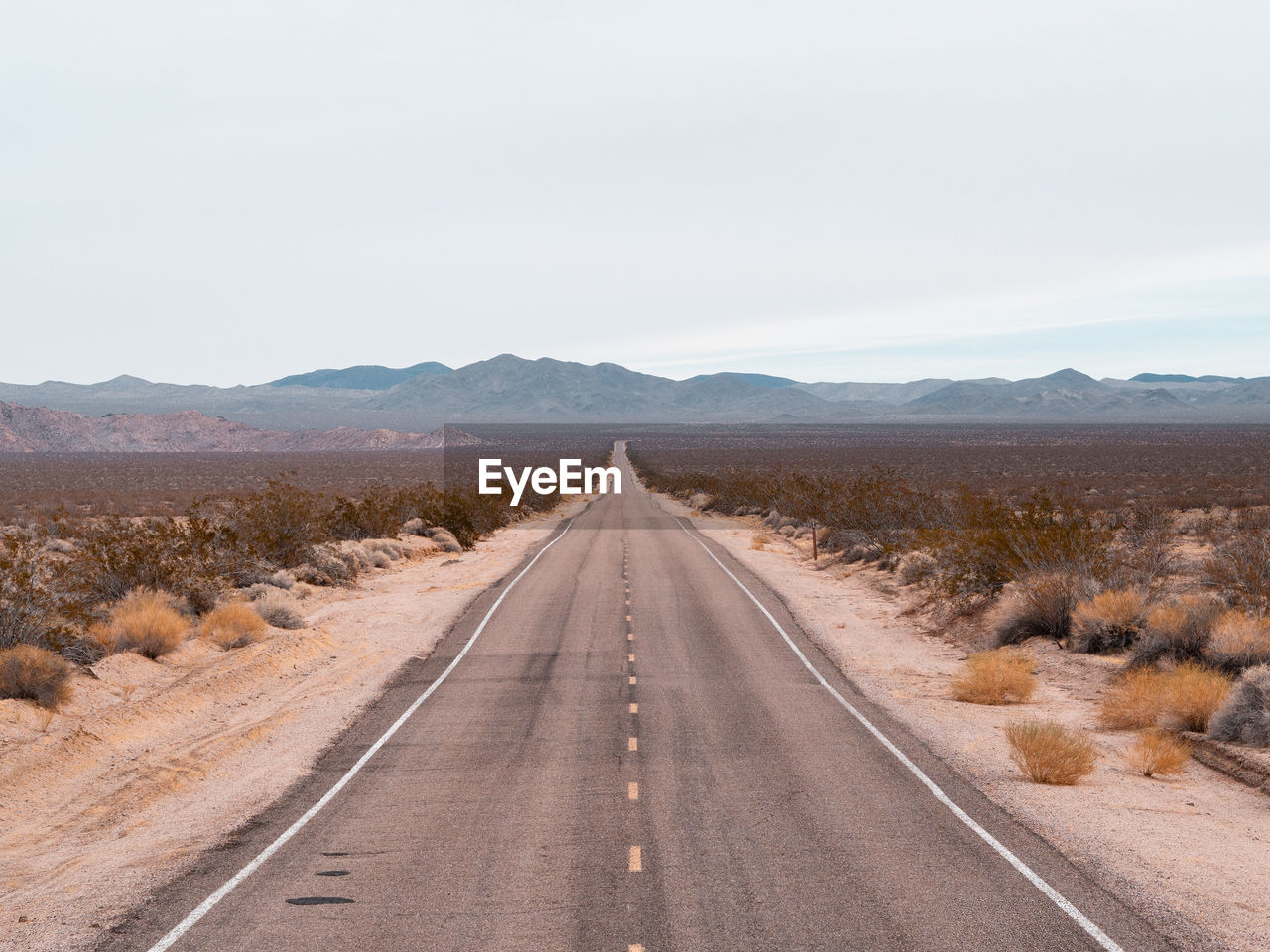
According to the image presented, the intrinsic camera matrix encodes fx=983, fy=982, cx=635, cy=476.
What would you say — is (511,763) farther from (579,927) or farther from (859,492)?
(859,492)

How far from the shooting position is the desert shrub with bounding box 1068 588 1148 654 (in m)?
17.0

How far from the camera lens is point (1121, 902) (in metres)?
7.74

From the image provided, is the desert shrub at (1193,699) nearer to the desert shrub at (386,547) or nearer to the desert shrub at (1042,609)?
the desert shrub at (1042,609)

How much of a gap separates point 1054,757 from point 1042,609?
846 cm

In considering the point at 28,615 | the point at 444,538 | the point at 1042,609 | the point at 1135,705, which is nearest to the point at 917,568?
the point at 1042,609

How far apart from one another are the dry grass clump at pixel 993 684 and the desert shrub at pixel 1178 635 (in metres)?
1.74

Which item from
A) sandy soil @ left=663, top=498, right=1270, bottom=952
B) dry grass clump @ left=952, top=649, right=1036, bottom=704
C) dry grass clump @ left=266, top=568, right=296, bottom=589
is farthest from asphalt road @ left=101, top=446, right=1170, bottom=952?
dry grass clump @ left=266, top=568, right=296, bottom=589

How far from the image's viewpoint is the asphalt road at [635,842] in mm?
7262

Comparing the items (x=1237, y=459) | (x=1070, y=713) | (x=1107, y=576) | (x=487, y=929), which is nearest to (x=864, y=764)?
(x=1070, y=713)

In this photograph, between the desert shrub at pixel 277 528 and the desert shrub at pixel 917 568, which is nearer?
the desert shrub at pixel 917 568

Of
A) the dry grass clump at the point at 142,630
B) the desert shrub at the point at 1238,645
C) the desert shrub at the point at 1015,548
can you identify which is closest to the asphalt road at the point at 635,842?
the desert shrub at the point at 1238,645

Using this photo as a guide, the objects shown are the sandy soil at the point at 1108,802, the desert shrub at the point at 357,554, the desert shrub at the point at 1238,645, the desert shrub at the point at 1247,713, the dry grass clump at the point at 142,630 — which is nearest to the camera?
the sandy soil at the point at 1108,802

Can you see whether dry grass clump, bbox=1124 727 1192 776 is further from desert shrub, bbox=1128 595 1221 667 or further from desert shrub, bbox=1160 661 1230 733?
desert shrub, bbox=1128 595 1221 667

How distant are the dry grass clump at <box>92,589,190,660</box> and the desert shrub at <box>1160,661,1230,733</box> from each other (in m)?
16.0
